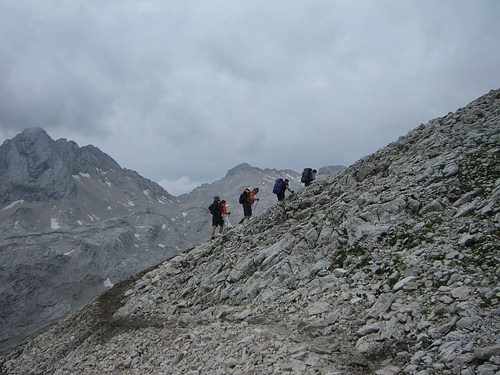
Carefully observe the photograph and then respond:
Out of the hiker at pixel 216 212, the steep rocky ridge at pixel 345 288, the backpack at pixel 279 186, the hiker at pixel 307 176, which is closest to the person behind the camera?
the steep rocky ridge at pixel 345 288

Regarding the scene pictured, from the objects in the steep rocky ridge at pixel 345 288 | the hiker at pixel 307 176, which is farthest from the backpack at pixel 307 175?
the steep rocky ridge at pixel 345 288

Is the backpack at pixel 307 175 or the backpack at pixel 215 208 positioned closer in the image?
the backpack at pixel 215 208

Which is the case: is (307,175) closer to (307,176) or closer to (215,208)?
(307,176)

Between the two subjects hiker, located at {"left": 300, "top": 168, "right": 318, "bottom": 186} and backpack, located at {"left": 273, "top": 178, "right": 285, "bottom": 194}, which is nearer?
backpack, located at {"left": 273, "top": 178, "right": 285, "bottom": 194}

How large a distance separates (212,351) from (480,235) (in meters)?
10.1

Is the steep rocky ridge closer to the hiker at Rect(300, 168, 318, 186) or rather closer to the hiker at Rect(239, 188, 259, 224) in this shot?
the hiker at Rect(239, 188, 259, 224)

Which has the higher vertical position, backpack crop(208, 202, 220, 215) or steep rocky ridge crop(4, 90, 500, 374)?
backpack crop(208, 202, 220, 215)

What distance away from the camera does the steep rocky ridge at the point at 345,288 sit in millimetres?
10711

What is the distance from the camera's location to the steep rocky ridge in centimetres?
1071

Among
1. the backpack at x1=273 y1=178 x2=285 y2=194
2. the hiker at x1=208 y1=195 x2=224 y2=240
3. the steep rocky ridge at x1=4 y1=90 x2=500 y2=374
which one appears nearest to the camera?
the steep rocky ridge at x1=4 y1=90 x2=500 y2=374

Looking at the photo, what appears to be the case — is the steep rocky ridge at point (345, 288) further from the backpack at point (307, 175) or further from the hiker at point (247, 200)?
the backpack at point (307, 175)

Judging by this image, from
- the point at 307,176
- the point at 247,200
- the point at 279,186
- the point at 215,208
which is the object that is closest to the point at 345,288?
the point at 215,208

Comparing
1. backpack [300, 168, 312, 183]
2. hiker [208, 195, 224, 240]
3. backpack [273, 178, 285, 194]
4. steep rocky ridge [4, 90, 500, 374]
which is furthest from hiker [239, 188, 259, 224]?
backpack [300, 168, 312, 183]

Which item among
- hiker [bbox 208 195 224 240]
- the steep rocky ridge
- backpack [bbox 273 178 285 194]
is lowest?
the steep rocky ridge
